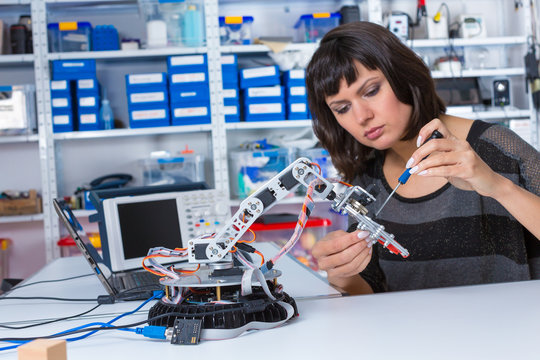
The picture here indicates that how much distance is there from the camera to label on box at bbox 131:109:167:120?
9.39 feet

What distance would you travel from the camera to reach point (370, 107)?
1256 mm

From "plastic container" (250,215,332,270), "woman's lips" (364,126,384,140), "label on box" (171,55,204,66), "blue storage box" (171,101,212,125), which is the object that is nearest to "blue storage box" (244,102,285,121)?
"blue storage box" (171,101,212,125)

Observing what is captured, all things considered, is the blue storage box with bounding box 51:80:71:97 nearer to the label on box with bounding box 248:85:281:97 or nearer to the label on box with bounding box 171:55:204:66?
the label on box with bounding box 171:55:204:66

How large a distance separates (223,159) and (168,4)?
0.88m

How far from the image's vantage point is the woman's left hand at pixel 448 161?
926mm

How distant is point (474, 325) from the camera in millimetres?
845

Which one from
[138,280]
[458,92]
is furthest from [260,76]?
[138,280]

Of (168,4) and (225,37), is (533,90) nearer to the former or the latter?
(225,37)

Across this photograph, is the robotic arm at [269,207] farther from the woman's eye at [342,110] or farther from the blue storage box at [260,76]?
the blue storage box at [260,76]

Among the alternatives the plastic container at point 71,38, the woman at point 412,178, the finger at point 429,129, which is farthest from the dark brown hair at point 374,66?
the plastic container at point 71,38

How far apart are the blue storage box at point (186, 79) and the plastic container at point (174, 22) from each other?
194mm

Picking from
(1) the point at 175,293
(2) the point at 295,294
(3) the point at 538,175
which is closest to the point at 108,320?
(1) the point at 175,293

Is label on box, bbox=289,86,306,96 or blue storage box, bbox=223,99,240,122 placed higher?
label on box, bbox=289,86,306,96

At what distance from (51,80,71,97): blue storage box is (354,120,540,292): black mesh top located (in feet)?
6.63
